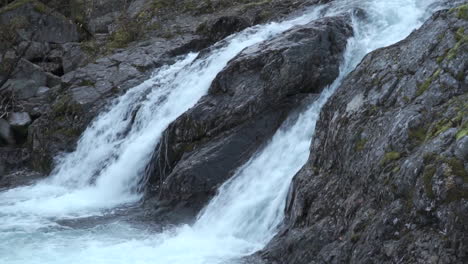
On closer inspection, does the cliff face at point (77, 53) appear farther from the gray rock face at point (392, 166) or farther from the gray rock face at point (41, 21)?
the gray rock face at point (392, 166)

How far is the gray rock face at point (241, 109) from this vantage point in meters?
13.9

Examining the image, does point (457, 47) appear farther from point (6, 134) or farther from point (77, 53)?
point (77, 53)

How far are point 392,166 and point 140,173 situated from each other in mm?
Result: 9212

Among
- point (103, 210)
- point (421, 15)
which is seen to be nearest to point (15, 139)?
point (103, 210)

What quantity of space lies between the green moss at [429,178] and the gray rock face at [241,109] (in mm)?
6777

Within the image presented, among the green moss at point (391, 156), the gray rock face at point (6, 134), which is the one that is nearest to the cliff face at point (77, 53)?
the gray rock face at point (6, 134)

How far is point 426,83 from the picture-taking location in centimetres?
920

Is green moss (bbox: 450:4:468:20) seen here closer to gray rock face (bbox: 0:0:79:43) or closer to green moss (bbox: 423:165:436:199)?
green moss (bbox: 423:165:436:199)

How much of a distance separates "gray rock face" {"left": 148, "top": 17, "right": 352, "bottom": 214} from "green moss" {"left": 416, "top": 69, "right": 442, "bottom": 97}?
517 centimetres

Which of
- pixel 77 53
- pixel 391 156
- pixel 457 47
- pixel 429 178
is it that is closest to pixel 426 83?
pixel 457 47

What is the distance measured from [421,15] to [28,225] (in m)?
12.0

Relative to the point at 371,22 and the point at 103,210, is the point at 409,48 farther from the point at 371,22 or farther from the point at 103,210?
the point at 103,210

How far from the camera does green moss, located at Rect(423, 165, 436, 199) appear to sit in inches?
281

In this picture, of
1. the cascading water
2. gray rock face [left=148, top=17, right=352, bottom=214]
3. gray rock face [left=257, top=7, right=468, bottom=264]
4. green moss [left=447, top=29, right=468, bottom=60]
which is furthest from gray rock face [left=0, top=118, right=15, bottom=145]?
green moss [left=447, top=29, right=468, bottom=60]
